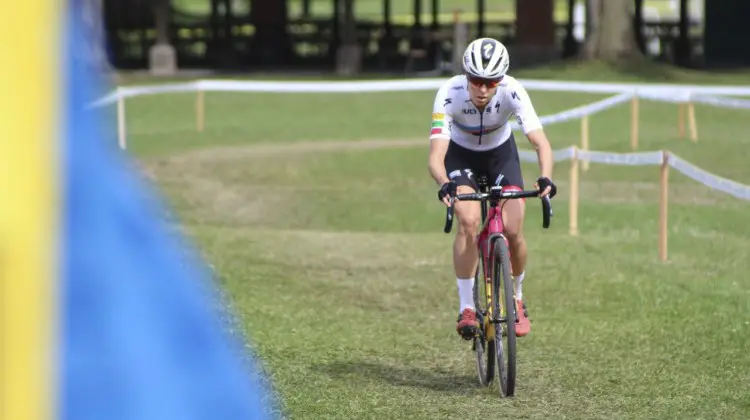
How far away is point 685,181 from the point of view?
57.8 ft

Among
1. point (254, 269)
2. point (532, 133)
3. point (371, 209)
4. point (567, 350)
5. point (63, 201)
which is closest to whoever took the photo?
point (63, 201)

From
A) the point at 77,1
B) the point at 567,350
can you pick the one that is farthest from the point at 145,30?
the point at 77,1

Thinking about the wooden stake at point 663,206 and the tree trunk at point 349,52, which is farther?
the tree trunk at point 349,52

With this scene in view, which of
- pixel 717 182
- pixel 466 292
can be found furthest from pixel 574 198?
pixel 466 292

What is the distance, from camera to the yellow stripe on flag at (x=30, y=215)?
1.31m

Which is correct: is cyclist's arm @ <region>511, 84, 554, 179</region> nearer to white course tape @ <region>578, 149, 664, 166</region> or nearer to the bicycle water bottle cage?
the bicycle water bottle cage

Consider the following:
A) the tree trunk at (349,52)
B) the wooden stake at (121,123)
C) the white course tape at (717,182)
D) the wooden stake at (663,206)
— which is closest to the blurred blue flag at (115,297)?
the white course tape at (717,182)

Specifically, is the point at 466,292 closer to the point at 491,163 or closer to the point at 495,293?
the point at 495,293

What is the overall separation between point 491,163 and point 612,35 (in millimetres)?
26644

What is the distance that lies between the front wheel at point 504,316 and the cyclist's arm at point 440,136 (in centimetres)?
52

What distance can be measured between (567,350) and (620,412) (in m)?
1.51

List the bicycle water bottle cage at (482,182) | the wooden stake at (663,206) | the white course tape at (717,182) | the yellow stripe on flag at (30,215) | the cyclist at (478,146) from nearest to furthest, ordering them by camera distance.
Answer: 1. the yellow stripe on flag at (30,215)
2. the cyclist at (478,146)
3. the bicycle water bottle cage at (482,182)
4. the white course tape at (717,182)
5. the wooden stake at (663,206)

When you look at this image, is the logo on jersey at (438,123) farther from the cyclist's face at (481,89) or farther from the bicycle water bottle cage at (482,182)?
the bicycle water bottle cage at (482,182)

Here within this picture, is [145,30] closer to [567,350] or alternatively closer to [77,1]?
[567,350]
